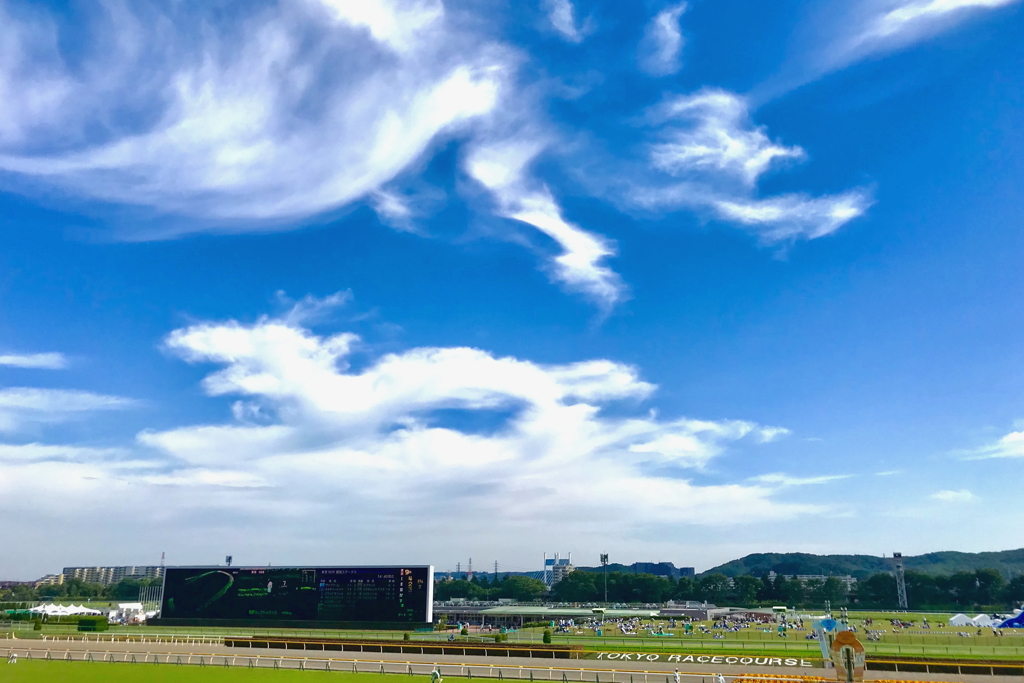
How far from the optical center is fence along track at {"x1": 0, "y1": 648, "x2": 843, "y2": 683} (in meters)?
35.6

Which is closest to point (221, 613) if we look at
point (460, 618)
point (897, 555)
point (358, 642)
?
point (358, 642)

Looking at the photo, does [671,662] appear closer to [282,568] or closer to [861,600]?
[282,568]

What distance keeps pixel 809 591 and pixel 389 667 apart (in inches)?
4661

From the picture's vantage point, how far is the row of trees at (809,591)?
5098 inches

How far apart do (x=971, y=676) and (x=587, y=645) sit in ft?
86.5

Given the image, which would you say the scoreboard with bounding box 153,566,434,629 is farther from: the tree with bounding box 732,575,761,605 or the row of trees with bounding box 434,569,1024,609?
the tree with bounding box 732,575,761,605

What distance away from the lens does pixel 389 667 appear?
4234 centimetres

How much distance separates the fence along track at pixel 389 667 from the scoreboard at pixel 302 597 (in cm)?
1820

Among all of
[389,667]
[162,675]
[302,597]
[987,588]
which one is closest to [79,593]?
[302,597]

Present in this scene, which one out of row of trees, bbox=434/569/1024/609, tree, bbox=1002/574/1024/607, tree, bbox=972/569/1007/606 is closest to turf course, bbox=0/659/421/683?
row of trees, bbox=434/569/1024/609

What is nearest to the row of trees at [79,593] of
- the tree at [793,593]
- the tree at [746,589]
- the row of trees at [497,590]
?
the row of trees at [497,590]

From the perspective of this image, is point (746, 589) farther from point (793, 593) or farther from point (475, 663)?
point (475, 663)

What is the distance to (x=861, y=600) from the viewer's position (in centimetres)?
13575

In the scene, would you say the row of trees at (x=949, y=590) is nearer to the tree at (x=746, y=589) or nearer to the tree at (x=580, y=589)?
the tree at (x=746, y=589)
